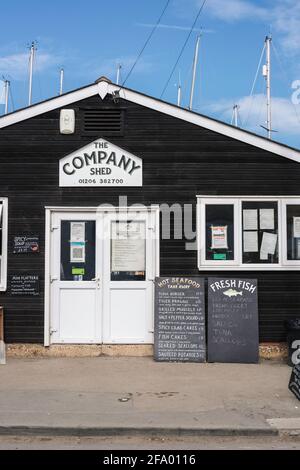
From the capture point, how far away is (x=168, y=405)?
6703 mm

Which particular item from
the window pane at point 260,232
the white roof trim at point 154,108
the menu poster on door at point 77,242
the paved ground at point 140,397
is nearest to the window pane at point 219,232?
the window pane at point 260,232

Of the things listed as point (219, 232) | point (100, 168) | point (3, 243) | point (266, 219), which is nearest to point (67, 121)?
point (100, 168)

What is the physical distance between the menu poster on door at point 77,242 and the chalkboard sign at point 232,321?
220 centimetres

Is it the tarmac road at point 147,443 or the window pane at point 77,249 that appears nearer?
the tarmac road at point 147,443

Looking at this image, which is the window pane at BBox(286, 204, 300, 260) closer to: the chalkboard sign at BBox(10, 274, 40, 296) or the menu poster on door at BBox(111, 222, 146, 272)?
the menu poster on door at BBox(111, 222, 146, 272)

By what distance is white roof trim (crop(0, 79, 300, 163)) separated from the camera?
9.36m

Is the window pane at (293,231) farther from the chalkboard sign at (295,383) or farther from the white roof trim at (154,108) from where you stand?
the chalkboard sign at (295,383)

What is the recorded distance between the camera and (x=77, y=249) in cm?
940

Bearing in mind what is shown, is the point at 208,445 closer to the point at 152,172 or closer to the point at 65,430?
the point at 65,430

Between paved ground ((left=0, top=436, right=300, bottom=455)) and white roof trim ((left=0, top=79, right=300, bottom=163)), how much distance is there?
5.06 meters

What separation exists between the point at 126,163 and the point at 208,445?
510 cm

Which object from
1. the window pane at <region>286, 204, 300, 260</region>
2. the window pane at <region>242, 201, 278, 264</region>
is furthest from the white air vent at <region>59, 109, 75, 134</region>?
the window pane at <region>286, 204, 300, 260</region>

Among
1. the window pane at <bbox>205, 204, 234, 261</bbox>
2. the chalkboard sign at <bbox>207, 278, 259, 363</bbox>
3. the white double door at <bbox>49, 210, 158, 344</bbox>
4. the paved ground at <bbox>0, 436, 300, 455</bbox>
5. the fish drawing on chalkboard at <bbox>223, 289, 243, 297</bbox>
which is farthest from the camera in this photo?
the window pane at <bbox>205, 204, 234, 261</bbox>

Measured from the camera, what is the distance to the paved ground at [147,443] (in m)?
5.54
